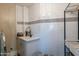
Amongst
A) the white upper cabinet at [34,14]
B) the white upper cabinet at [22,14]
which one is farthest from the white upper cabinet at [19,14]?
the white upper cabinet at [34,14]

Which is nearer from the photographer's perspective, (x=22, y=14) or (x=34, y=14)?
(x=22, y=14)

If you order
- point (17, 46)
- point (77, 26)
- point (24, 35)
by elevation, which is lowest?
point (17, 46)

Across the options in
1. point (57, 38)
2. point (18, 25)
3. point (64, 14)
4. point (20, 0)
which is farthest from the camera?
point (57, 38)

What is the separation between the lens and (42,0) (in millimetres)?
774

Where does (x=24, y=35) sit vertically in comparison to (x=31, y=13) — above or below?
below

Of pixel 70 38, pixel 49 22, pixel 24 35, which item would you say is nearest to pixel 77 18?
pixel 70 38

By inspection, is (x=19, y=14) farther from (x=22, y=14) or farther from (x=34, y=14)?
(x=34, y=14)

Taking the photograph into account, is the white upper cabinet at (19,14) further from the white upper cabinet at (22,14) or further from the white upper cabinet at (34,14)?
the white upper cabinet at (34,14)

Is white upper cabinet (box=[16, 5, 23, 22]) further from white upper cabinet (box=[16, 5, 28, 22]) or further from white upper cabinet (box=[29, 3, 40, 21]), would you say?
white upper cabinet (box=[29, 3, 40, 21])

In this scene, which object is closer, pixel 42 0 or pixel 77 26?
pixel 42 0

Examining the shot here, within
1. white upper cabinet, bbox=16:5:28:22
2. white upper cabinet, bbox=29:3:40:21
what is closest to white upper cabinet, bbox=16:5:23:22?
white upper cabinet, bbox=16:5:28:22

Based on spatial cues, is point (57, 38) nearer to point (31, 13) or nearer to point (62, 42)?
Answer: point (62, 42)

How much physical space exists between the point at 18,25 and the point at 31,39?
0.25 meters

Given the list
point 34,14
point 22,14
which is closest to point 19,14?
point 22,14
